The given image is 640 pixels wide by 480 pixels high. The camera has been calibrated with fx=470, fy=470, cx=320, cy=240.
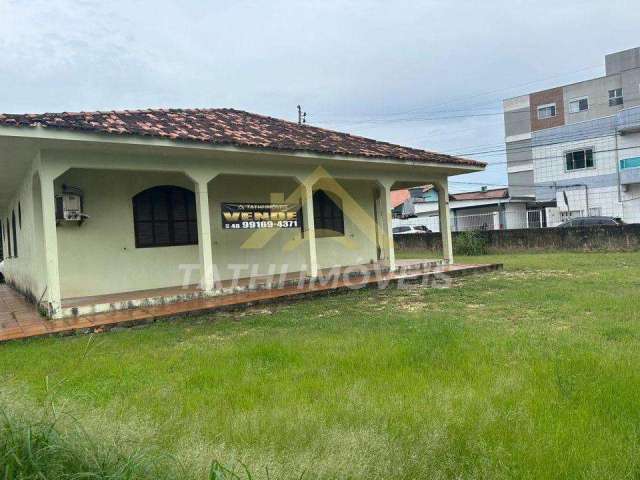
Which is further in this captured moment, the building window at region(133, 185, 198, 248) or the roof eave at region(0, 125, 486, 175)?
the building window at region(133, 185, 198, 248)

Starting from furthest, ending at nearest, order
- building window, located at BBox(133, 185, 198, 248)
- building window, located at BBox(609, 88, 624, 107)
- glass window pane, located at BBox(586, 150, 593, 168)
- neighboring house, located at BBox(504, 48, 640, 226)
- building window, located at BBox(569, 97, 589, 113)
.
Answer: building window, located at BBox(569, 97, 589, 113) < building window, located at BBox(609, 88, 624, 107) < glass window pane, located at BBox(586, 150, 593, 168) < neighboring house, located at BBox(504, 48, 640, 226) < building window, located at BBox(133, 185, 198, 248)

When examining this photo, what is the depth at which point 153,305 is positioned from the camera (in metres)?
8.04

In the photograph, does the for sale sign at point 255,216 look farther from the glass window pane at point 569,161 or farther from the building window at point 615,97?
the building window at point 615,97

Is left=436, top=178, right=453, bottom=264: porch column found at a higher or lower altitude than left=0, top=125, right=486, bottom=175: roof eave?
lower

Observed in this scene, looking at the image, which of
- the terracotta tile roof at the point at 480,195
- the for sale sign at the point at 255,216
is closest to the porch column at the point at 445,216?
the for sale sign at the point at 255,216

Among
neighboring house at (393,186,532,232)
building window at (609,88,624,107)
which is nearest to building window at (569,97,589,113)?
building window at (609,88,624,107)

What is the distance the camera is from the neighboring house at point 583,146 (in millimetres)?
25266

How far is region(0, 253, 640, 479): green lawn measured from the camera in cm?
255

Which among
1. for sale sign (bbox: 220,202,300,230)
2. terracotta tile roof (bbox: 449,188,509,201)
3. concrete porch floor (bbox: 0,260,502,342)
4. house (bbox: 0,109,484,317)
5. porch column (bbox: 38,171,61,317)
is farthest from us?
terracotta tile roof (bbox: 449,188,509,201)

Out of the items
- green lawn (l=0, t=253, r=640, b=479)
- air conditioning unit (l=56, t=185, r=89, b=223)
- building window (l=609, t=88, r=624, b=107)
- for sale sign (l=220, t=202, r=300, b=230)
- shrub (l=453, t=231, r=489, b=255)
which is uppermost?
building window (l=609, t=88, r=624, b=107)

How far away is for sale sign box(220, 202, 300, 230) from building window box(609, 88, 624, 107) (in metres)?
26.6

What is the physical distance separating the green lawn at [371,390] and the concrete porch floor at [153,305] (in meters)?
0.47

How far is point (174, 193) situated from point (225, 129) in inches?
70.8

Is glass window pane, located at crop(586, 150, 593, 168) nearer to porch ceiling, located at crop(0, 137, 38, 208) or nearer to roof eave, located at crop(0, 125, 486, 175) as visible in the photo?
roof eave, located at crop(0, 125, 486, 175)
